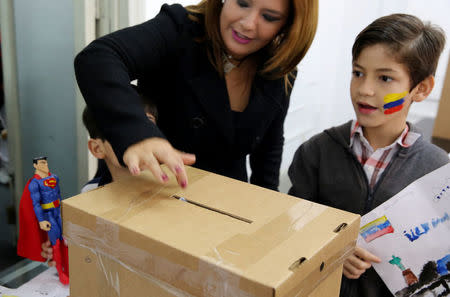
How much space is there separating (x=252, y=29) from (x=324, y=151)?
14.3 inches

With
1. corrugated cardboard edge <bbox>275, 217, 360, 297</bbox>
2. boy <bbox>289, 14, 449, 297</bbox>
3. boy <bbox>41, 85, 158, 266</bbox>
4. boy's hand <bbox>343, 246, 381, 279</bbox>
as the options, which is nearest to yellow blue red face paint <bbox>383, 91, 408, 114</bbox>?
boy <bbox>289, 14, 449, 297</bbox>

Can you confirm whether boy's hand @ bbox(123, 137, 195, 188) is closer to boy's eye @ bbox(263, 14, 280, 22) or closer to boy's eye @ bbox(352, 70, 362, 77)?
boy's eye @ bbox(263, 14, 280, 22)

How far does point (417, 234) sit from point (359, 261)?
5.1 inches

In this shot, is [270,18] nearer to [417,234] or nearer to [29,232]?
[417,234]

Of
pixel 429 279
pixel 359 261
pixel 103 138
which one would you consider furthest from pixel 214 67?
pixel 429 279

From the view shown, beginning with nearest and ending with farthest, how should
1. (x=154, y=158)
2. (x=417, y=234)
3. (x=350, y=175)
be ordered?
(x=154, y=158)
(x=417, y=234)
(x=350, y=175)

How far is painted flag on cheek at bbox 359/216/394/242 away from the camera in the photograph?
87 centimetres

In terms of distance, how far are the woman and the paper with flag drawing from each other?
0.40 m

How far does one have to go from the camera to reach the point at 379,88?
1026mm

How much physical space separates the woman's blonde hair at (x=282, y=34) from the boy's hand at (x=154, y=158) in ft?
1.35

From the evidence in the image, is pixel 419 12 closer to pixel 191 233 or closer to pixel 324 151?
pixel 324 151

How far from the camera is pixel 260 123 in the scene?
1139 mm

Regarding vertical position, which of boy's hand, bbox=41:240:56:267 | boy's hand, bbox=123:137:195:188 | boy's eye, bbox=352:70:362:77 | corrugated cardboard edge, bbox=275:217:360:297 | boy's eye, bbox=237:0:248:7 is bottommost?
boy's hand, bbox=41:240:56:267

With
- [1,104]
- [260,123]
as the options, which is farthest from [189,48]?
[1,104]
